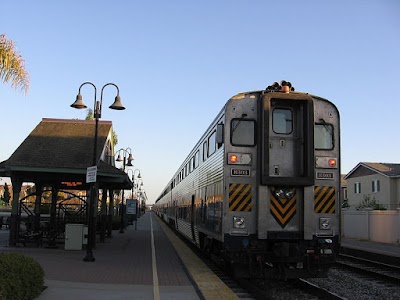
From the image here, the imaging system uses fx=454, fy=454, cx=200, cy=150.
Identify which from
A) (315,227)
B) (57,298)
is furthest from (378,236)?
(57,298)

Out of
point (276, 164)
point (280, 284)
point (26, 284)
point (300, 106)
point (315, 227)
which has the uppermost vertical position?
point (300, 106)

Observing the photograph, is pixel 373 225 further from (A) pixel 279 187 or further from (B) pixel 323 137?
(A) pixel 279 187

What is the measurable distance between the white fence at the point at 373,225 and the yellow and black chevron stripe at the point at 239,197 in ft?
49.9

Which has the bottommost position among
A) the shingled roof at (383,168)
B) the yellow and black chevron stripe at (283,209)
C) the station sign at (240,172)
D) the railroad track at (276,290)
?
the railroad track at (276,290)

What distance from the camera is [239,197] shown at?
9461 mm

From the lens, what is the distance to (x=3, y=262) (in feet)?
22.5

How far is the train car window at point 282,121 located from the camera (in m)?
9.94

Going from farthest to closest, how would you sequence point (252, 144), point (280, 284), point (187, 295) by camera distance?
point (280, 284) < point (252, 144) < point (187, 295)

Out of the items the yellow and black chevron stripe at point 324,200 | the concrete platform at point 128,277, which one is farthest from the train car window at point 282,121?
the concrete platform at point 128,277

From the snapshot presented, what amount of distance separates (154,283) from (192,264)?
3.42 meters

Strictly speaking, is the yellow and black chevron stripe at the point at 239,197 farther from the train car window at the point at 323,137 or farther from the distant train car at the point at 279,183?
the train car window at the point at 323,137

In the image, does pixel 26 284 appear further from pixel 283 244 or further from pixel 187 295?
pixel 283 244

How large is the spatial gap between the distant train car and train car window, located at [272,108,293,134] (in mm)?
22

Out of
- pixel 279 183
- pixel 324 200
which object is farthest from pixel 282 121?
pixel 324 200
